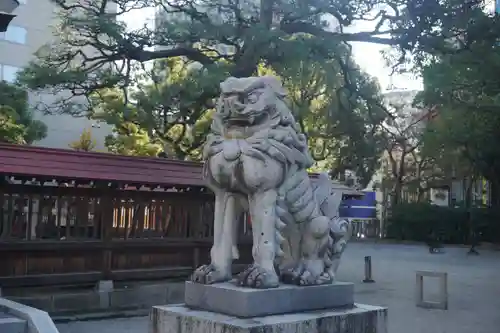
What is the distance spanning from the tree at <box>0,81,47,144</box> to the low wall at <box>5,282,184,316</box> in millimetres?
10189

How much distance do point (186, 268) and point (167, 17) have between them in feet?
20.0

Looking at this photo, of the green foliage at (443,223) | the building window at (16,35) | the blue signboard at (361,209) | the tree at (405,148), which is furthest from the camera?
the building window at (16,35)

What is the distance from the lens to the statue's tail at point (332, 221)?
5578 millimetres

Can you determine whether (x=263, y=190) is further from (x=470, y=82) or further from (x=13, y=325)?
(x=470, y=82)

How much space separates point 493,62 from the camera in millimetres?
12984

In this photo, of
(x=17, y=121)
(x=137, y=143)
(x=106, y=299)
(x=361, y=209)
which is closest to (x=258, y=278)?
(x=106, y=299)

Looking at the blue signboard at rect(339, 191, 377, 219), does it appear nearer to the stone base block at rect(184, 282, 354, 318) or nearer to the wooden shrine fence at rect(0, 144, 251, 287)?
the wooden shrine fence at rect(0, 144, 251, 287)

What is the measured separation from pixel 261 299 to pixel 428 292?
41.2 feet

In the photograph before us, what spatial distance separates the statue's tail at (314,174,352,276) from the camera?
558 cm

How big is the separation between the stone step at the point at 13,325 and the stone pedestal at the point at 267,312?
228 centimetres

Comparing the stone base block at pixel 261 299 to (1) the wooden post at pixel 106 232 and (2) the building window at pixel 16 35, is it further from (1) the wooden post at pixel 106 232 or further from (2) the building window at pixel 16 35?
(2) the building window at pixel 16 35

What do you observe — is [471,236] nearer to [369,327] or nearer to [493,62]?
[493,62]

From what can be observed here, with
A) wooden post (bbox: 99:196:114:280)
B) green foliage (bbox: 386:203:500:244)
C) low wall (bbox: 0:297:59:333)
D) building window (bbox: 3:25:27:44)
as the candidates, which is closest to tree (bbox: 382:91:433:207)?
green foliage (bbox: 386:203:500:244)

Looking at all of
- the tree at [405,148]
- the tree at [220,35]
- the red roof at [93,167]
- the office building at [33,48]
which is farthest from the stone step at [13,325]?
the office building at [33,48]
